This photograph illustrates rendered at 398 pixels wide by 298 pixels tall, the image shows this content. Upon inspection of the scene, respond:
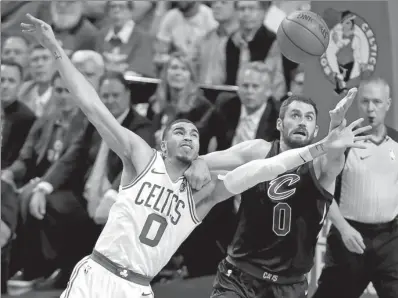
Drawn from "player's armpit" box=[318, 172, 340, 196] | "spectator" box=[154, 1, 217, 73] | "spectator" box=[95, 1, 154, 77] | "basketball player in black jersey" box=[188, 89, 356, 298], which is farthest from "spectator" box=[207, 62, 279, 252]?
"player's armpit" box=[318, 172, 340, 196]

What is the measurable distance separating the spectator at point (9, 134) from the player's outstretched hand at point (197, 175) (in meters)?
3.71

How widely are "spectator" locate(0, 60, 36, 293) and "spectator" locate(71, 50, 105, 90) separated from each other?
2.29ft

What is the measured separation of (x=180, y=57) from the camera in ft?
24.1

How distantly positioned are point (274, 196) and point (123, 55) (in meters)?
3.47

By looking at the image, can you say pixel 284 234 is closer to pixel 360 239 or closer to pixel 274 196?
pixel 274 196

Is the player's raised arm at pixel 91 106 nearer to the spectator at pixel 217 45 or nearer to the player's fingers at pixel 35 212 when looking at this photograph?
the spectator at pixel 217 45

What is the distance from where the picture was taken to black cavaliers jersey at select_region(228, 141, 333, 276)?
177 inches

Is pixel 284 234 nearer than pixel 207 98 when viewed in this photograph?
Yes

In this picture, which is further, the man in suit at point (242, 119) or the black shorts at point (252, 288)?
the man in suit at point (242, 119)

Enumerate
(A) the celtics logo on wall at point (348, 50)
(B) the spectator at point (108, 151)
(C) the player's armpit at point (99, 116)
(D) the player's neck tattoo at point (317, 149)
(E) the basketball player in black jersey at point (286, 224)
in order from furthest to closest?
(B) the spectator at point (108, 151) → (A) the celtics logo on wall at point (348, 50) → (E) the basketball player in black jersey at point (286, 224) → (C) the player's armpit at point (99, 116) → (D) the player's neck tattoo at point (317, 149)

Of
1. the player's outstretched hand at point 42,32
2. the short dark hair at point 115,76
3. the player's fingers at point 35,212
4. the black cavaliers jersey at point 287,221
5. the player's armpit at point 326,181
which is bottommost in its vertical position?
the player's fingers at point 35,212

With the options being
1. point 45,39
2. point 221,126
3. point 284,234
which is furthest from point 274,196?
point 221,126

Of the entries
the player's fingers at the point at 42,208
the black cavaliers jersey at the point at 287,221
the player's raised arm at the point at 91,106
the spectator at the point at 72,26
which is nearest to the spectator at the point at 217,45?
the spectator at the point at 72,26

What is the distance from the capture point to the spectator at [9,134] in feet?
24.1
